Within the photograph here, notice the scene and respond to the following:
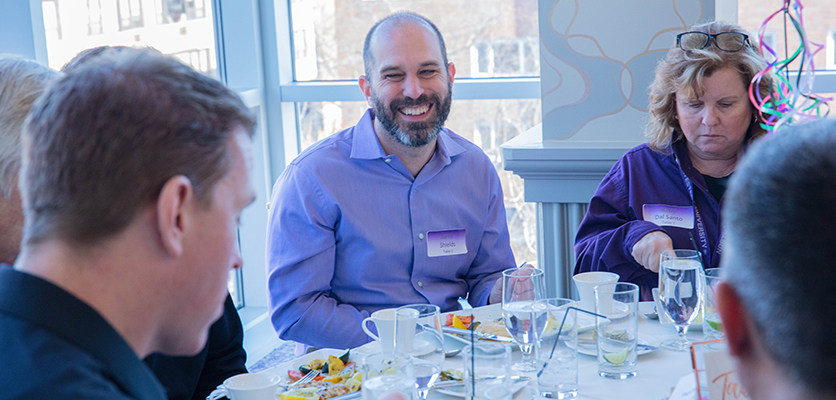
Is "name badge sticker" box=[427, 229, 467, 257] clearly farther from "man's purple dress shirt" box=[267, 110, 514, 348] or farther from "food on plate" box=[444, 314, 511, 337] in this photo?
"food on plate" box=[444, 314, 511, 337]

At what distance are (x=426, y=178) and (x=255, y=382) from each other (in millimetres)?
1161

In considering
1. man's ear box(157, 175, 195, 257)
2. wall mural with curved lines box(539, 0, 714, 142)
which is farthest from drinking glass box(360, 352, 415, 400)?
wall mural with curved lines box(539, 0, 714, 142)

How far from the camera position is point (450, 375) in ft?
4.36

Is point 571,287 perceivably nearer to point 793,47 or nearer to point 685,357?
point 793,47

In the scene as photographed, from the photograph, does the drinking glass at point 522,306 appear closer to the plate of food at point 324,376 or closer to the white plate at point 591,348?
the white plate at point 591,348

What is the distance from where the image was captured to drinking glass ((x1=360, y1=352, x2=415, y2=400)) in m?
1.11

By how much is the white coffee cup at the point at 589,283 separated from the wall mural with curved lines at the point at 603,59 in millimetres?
1274

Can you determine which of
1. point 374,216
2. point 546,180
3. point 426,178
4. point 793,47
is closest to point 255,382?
point 374,216

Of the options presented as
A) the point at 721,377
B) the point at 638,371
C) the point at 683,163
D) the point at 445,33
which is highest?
the point at 445,33

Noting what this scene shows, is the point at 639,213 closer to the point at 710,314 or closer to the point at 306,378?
the point at 710,314

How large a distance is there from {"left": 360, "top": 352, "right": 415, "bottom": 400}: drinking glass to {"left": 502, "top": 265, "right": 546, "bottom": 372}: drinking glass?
0.83 ft

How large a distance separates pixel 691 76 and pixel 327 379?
1.50 meters

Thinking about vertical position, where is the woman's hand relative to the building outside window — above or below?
below

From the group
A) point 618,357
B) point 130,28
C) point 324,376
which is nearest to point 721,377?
point 618,357
